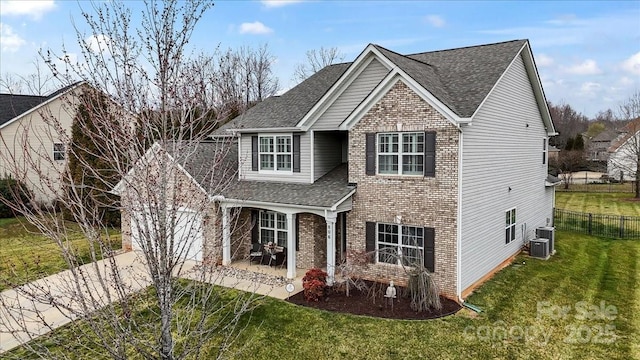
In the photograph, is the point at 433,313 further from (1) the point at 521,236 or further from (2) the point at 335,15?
(2) the point at 335,15

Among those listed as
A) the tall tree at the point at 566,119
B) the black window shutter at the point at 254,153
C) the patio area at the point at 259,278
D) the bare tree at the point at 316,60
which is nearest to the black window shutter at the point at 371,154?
the patio area at the point at 259,278

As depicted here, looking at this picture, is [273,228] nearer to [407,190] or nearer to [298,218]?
[298,218]

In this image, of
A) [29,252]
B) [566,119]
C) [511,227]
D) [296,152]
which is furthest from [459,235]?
[566,119]

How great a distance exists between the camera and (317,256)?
52.7ft

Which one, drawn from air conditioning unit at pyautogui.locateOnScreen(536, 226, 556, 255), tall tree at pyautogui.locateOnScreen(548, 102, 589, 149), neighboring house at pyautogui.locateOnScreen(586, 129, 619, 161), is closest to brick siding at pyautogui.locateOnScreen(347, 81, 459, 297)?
air conditioning unit at pyautogui.locateOnScreen(536, 226, 556, 255)

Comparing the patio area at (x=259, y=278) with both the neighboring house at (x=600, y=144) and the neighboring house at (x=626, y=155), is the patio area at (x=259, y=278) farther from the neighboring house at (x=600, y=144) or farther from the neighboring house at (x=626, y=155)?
the neighboring house at (x=600, y=144)

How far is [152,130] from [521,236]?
16966 millimetres

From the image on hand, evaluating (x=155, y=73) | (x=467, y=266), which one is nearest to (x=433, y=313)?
(x=467, y=266)

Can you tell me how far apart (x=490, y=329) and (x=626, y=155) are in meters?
45.0

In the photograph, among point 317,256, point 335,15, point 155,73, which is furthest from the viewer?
point 335,15

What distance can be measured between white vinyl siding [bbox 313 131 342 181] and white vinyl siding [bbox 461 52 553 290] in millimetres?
5605

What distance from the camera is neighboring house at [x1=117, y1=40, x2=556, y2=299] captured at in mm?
12922

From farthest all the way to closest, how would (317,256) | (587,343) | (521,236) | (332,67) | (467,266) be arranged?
(332,67) → (521,236) → (317,256) → (467,266) → (587,343)

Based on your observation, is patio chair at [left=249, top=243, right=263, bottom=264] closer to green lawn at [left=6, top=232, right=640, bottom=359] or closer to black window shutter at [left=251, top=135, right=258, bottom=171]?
black window shutter at [left=251, top=135, right=258, bottom=171]
